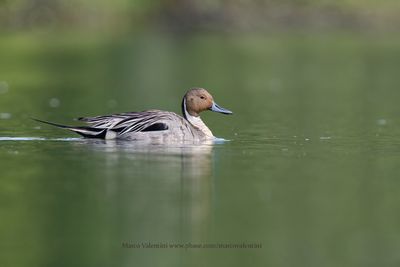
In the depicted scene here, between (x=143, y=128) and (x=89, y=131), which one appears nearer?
(x=143, y=128)

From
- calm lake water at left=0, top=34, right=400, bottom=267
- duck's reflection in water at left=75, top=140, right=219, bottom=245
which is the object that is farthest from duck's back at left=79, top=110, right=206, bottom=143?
calm lake water at left=0, top=34, right=400, bottom=267

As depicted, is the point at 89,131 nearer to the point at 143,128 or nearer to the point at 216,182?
the point at 143,128

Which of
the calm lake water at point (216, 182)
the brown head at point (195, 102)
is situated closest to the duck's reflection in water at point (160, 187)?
the calm lake water at point (216, 182)

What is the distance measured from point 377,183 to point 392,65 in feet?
60.0

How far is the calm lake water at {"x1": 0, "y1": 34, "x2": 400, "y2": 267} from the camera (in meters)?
9.55

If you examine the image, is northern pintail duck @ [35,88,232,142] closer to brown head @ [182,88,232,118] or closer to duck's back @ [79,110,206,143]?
duck's back @ [79,110,206,143]

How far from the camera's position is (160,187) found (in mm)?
11734

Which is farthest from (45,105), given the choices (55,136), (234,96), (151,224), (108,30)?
(108,30)

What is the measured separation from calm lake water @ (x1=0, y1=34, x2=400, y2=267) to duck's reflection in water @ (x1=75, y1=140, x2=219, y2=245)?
→ 0.02 m

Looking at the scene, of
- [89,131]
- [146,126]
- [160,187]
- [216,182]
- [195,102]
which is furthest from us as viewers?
[195,102]

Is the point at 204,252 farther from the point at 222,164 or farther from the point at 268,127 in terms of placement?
the point at 268,127

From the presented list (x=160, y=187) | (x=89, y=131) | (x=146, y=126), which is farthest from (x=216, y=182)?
(x=89, y=131)

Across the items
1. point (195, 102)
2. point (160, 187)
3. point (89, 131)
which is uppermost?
point (195, 102)

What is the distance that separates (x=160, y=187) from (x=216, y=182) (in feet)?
1.99
